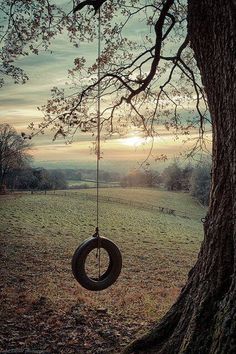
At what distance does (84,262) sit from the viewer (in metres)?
6.26

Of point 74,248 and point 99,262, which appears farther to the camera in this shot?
point 74,248

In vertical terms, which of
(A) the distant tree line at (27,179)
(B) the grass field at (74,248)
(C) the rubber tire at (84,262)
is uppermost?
(A) the distant tree line at (27,179)

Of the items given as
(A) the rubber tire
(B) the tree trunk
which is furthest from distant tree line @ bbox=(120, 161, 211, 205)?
(B) the tree trunk

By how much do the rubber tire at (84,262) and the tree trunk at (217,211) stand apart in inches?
81.4

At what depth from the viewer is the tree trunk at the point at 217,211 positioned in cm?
344

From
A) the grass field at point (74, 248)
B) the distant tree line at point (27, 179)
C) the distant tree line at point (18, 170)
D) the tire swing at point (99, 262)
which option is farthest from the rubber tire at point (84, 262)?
the distant tree line at point (27, 179)

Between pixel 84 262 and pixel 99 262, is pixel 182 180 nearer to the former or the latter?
pixel 99 262

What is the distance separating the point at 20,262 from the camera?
657 inches

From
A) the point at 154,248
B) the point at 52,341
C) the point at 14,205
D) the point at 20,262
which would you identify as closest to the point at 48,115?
the point at 52,341

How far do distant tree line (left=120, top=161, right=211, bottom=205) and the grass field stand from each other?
9.88 metres

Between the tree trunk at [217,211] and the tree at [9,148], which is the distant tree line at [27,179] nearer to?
the tree at [9,148]

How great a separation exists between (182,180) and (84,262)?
46.6 metres

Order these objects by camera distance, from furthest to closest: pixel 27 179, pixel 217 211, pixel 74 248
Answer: pixel 27 179, pixel 74 248, pixel 217 211

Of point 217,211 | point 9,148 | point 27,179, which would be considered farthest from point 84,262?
point 27,179
